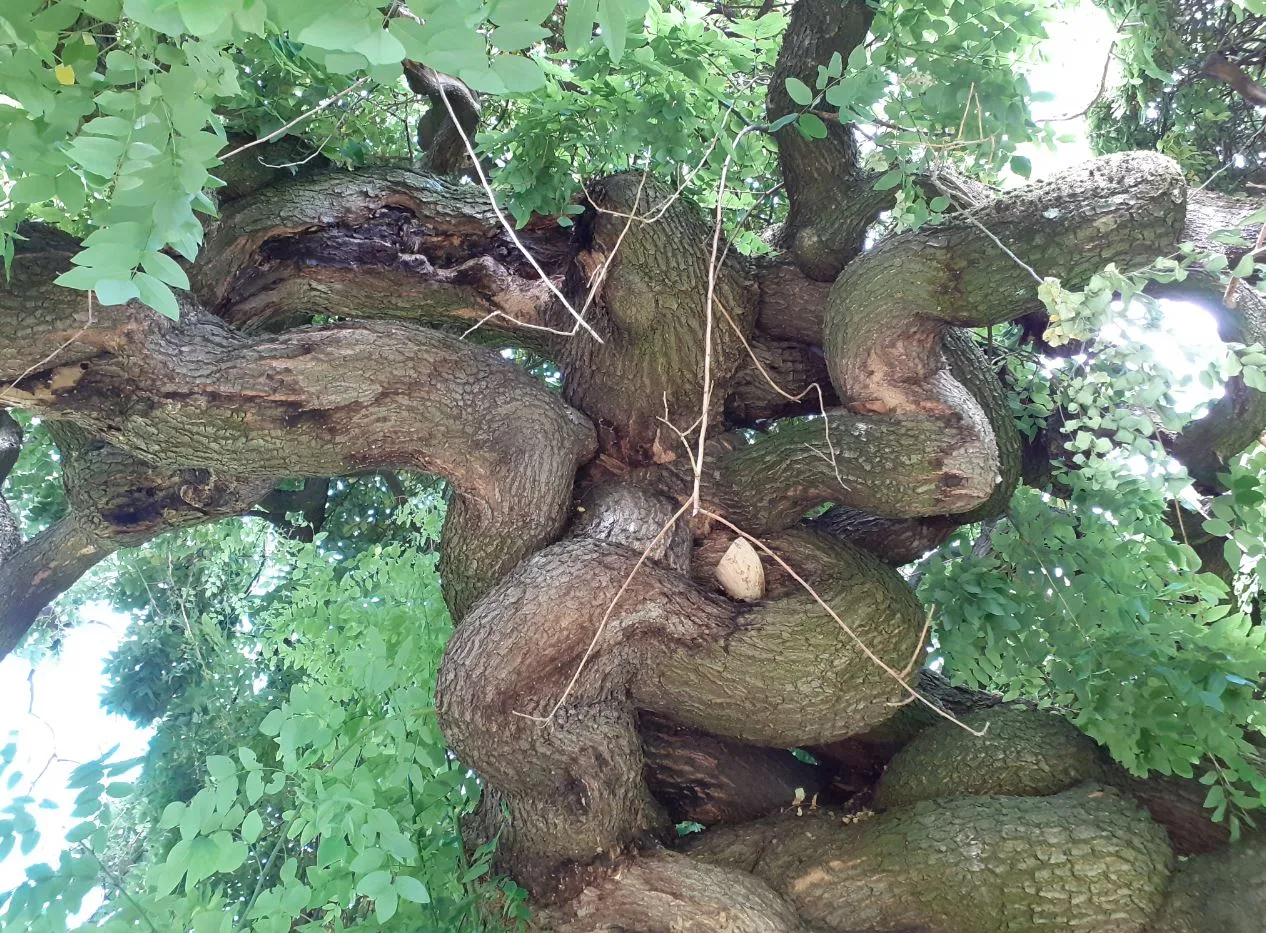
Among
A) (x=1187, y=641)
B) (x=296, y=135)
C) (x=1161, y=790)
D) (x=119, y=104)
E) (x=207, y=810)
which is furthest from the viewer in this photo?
(x=296, y=135)

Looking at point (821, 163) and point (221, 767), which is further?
point (821, 163)

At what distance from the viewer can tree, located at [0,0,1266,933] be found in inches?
81.7

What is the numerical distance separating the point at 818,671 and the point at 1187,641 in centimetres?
95

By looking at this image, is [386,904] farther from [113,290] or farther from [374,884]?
[113,290]

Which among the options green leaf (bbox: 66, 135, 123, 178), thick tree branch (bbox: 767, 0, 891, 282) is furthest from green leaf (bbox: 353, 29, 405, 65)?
thick tree branch (bbox: 767, 0, 891, 282)

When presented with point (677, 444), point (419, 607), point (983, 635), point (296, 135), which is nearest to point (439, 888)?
point (419, 607)

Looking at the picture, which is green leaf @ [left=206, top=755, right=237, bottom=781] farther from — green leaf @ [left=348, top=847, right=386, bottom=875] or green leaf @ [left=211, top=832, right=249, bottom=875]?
green leaf @ [left=348, top=847, right=386, bottom=875]

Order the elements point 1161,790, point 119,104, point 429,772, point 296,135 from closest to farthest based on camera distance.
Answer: point 119,104, point 1161,790, point 429,772, point 296,135

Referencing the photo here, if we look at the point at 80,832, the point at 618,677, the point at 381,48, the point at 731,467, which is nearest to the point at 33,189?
the point at 381,48

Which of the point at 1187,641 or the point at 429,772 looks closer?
the point at 1187,641

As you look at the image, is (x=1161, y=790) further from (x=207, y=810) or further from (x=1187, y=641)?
(x=207, y=810)

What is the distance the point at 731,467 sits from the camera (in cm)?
271

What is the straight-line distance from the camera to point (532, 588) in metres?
2.29

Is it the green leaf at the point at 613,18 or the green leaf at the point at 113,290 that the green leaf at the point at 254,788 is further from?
the green leaf at the point at 613,18
